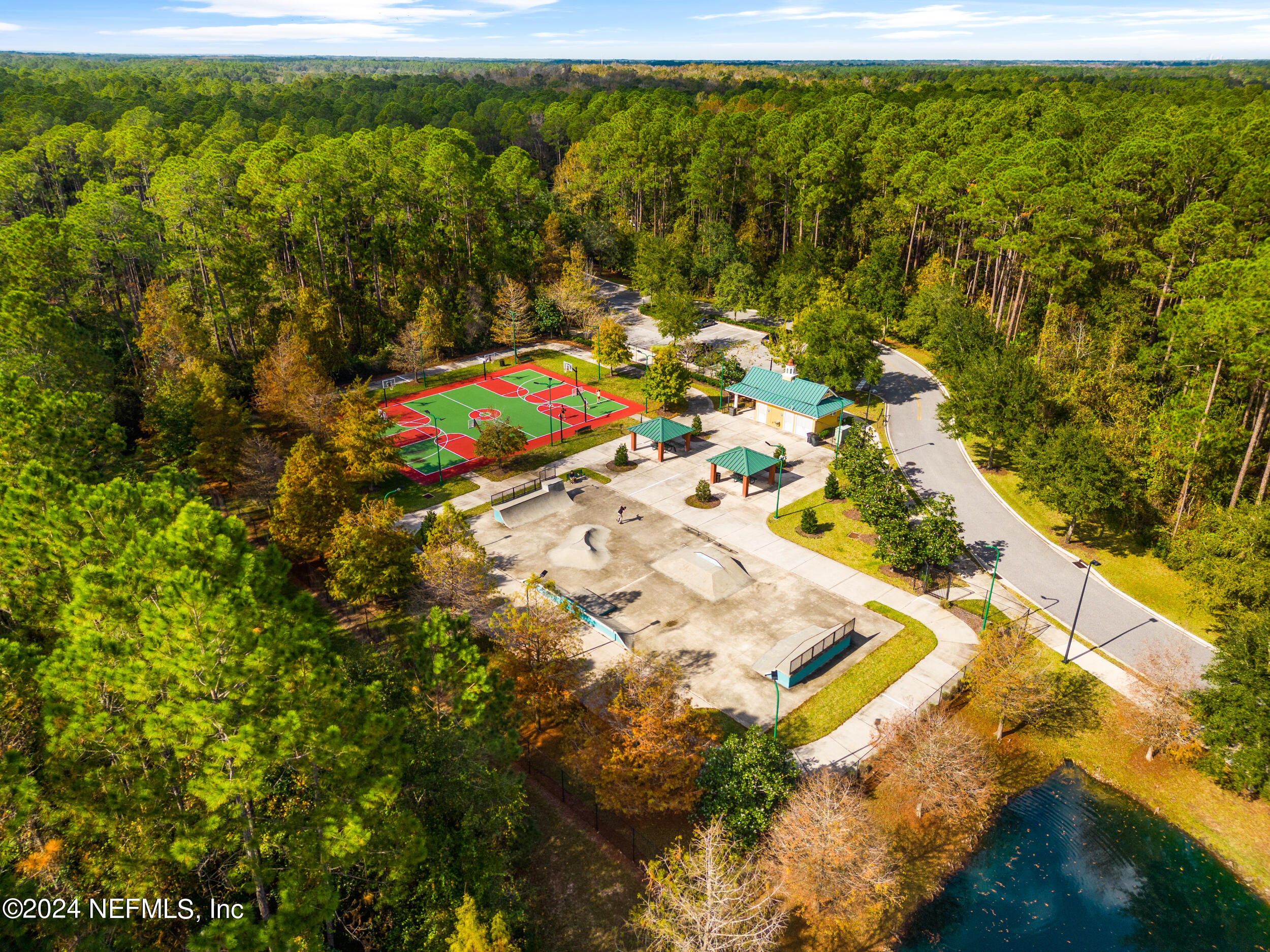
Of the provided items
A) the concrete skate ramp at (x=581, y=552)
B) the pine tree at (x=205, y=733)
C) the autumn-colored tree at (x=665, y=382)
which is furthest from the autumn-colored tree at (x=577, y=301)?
the pine tree at (x=205, y=733)

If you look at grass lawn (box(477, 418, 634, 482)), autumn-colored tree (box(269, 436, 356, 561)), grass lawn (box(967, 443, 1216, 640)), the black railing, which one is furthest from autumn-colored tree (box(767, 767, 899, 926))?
grass lawn (box(477, 418, 634, 482))

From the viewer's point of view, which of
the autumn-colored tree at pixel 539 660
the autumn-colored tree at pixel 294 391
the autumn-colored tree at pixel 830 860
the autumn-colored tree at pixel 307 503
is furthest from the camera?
the autumn-colored tree at pixel 294 391

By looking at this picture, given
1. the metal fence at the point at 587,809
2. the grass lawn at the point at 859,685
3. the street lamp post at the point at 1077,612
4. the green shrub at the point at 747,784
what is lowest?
the metal fence at the point at 587,809

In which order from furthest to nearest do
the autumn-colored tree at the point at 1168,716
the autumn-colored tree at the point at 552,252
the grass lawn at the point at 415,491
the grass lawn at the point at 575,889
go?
the autumn-colored tree at the point at 552,252
the grass lawn at the point at 415,491
the autumn-colored tree at the point at 1168,716
the grass lawn at the point at 575,889

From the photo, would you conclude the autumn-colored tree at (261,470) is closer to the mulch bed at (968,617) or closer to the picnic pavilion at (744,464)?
the picnic pavilion at (744,464)

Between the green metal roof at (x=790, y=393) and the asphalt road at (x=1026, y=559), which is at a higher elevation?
the green metal roof at (x=790, y=393)

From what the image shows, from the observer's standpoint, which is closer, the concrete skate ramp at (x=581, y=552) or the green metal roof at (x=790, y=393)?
the concrete skate ramp at (x=581, y=552)
